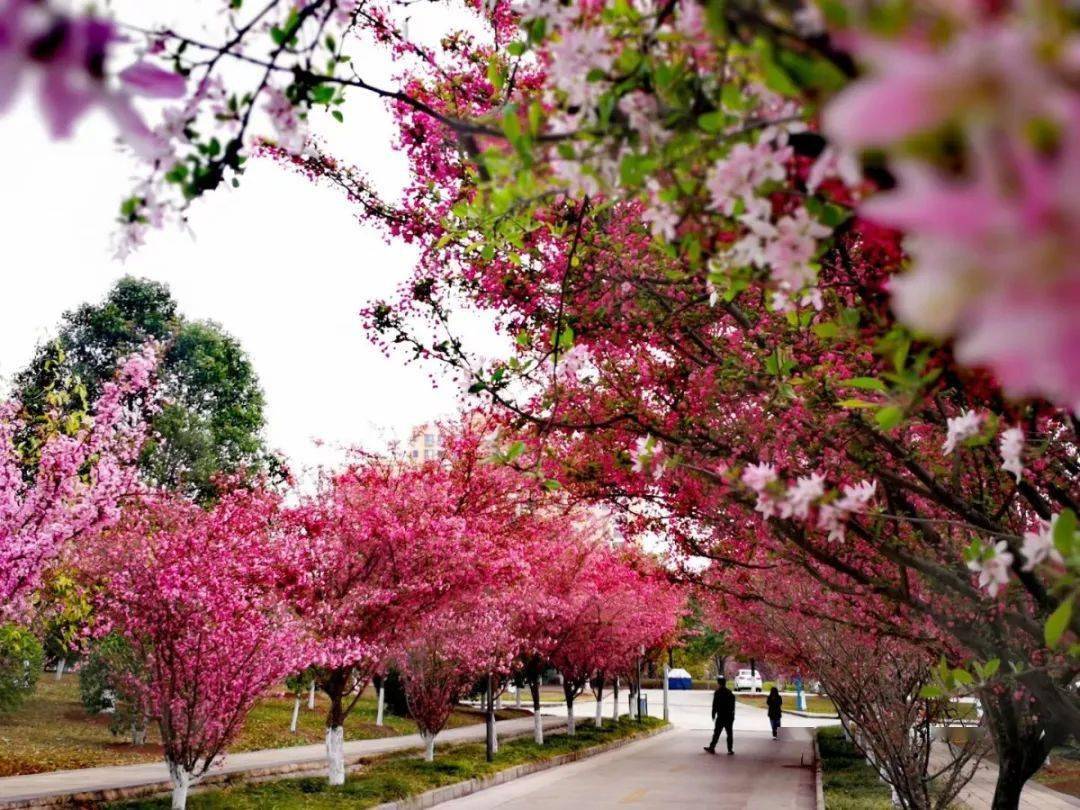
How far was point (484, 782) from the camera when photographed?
16.9 metres

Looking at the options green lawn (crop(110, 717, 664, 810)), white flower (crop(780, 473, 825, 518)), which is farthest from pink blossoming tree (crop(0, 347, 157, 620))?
white flower (crop(780, 473, 825, 518))

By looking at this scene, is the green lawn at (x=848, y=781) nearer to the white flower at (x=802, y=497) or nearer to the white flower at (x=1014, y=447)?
the white flower at (x=1014, y=447)

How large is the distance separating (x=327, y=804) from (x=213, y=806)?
1.49 metres

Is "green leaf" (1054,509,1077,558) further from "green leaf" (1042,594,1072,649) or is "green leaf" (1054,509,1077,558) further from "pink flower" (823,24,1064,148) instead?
"pink flower" (823,24,1064,148)

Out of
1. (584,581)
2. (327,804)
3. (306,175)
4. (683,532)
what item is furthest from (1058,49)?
(584,581)

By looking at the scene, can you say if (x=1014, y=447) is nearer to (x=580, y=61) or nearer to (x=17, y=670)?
(x=580, y=61)

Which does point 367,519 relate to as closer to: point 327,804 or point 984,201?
point 327,804

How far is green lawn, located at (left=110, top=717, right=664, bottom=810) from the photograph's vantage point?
12256 millimetres

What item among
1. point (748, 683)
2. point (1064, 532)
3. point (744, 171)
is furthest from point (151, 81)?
point (748, 683)

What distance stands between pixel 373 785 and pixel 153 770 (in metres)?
4.65

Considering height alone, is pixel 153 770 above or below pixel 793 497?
below

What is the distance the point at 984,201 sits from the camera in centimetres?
68

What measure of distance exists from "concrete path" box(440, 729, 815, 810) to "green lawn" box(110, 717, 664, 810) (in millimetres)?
681

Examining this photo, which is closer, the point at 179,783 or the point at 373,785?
the point at 179,783
